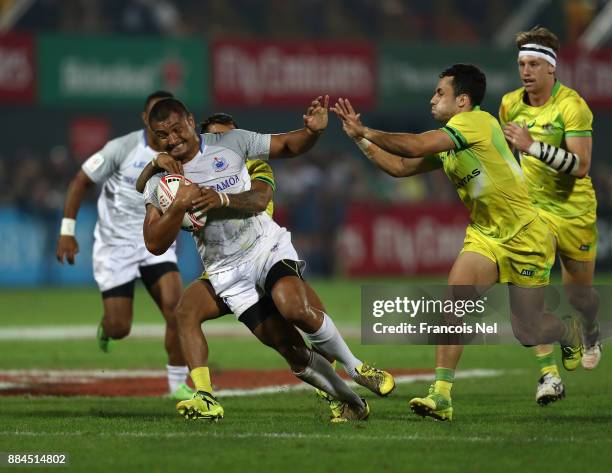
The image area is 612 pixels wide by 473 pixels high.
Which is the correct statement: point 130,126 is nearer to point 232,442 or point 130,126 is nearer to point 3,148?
point 3,148

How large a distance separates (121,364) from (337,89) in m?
14.6

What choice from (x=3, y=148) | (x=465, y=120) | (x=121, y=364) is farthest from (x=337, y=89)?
(x=465, y=120)

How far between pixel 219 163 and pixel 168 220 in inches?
28.1

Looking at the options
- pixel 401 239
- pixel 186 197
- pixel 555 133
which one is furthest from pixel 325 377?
pixel 401 239

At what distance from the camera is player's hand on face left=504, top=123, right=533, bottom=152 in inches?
352

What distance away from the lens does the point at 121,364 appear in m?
13.8

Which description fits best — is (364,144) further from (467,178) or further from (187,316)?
(187,316)

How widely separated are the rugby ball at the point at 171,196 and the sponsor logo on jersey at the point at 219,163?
0.31 m

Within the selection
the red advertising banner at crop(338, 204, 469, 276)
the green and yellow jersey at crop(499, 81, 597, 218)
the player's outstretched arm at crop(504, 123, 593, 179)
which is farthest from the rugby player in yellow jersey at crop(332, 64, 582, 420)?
the red advertising banner at crop(338, 204, 469, 276)

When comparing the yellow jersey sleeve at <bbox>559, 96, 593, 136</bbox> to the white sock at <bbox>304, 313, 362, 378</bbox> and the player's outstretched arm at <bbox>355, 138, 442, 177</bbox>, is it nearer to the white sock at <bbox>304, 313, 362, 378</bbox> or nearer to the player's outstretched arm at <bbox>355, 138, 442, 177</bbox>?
the player's outstretched arm at <bbox>355, 138, 442, 177</bbox>

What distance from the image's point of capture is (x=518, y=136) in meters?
8.97

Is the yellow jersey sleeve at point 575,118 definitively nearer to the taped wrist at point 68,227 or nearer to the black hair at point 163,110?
the black hair at point 163,110

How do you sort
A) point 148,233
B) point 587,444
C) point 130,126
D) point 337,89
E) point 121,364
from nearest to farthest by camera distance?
point 587,444
point 148,233
point 121,364
point 337,89
point 130,126

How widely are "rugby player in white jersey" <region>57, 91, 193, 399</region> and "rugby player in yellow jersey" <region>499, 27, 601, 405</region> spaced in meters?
3.03
